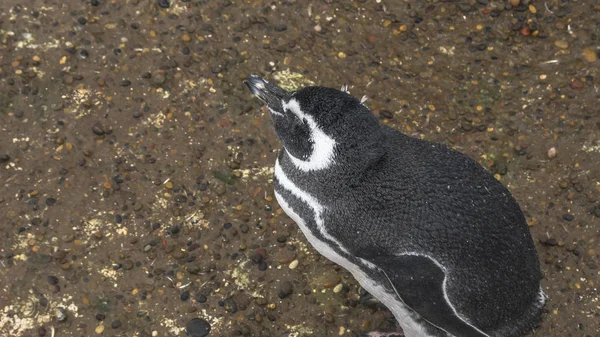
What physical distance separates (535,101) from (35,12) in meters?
1.99

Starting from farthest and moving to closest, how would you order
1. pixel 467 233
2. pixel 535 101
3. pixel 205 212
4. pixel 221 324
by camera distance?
pixel 535 101
pixel 205 212
pixel 221 324
pixel 467 233

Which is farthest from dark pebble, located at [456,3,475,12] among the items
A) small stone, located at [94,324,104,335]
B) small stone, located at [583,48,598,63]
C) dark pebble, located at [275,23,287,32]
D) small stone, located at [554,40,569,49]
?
small stone, located at [94,324,104,335]

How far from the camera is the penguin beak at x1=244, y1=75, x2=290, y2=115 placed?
1799 mm

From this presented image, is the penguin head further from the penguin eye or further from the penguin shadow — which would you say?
the penguin shadow

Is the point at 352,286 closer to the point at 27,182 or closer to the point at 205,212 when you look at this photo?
the point at 205,212

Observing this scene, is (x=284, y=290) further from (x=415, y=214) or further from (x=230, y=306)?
(x=415, y=214)

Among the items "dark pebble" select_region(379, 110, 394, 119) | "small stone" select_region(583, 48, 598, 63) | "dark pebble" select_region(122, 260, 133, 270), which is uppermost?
"small stone" select_region(583, 48, 598, 63)

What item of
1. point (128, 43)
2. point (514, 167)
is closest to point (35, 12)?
point (128, 43)

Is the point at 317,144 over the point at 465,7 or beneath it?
over

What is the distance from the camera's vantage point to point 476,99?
2711mm

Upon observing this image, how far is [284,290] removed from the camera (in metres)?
2.29

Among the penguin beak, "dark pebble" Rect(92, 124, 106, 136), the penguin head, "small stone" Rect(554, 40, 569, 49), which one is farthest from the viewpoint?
"small stone" Rect(554, 40, 569, 49)

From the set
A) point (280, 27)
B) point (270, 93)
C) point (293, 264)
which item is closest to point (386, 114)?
point (280, 27)

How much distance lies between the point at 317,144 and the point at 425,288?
43 cm
